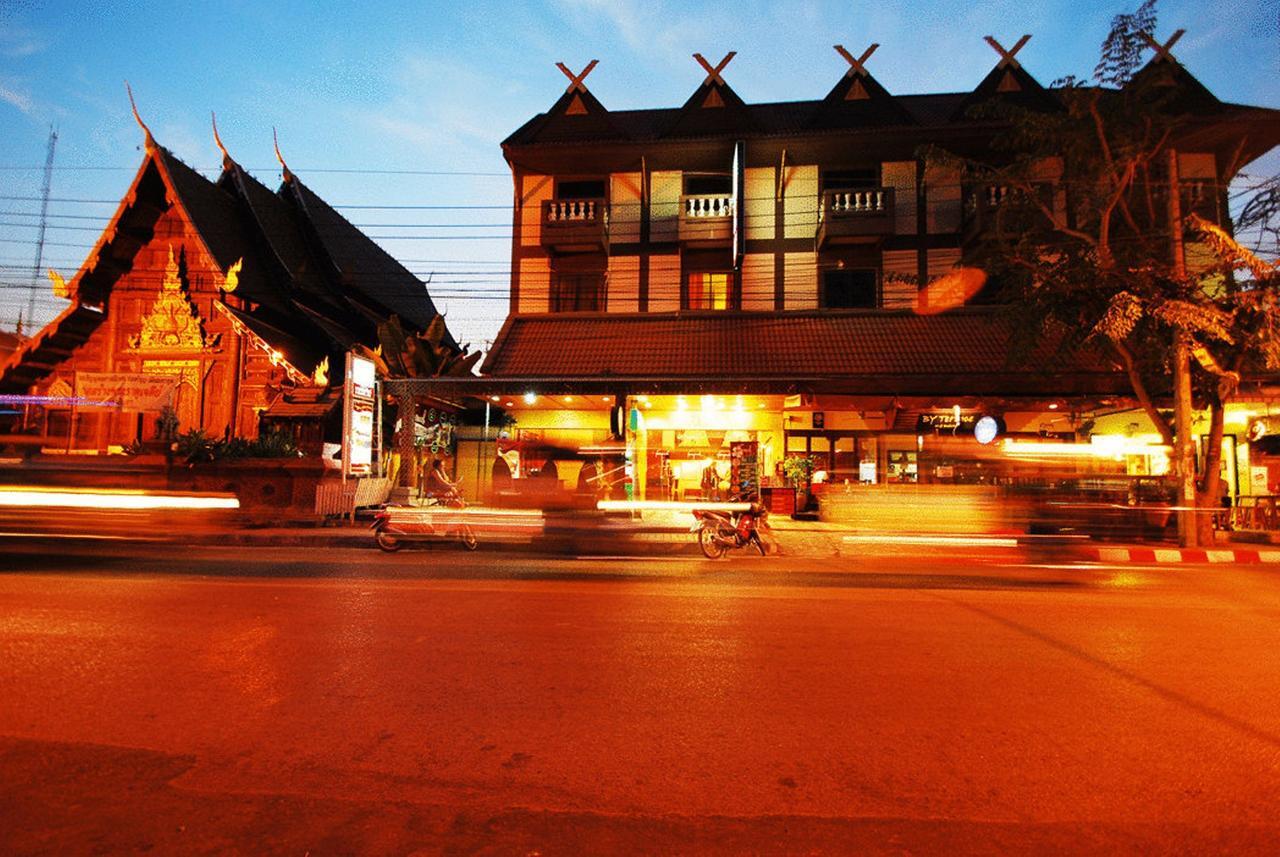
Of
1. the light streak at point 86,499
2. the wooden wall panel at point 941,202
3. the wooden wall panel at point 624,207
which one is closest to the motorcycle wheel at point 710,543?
the light streak at point 86,499

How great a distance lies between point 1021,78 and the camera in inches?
818

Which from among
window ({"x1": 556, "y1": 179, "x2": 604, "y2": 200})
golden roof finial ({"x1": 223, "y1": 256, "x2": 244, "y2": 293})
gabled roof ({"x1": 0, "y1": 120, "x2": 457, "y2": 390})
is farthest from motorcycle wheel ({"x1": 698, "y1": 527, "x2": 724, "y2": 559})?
golden roof finial ({"x1": 223, "y1": 256, "x2": 244, "y2": 293})

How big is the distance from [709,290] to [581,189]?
490 cm

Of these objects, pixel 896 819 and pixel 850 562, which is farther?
pixel 850 562

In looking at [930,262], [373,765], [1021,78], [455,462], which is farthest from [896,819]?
[1021,78]

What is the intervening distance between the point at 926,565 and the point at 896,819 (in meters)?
9.97

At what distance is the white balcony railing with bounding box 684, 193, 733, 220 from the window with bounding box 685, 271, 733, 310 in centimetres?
159

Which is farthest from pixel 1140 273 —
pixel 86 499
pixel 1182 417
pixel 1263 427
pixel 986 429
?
pixel 86 499

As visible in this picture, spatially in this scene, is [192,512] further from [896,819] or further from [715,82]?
[715,82]

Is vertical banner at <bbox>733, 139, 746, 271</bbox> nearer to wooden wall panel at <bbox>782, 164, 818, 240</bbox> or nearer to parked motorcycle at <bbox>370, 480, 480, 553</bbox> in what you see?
wooden wall panel at <bbox>782, 164, 818, 240</bbox>

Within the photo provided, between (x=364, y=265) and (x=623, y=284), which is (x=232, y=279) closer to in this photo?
(x=364, y=265)

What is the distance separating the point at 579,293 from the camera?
69.7 feet

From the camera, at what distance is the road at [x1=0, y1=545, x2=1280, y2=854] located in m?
3.10

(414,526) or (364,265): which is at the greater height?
(364,265)
